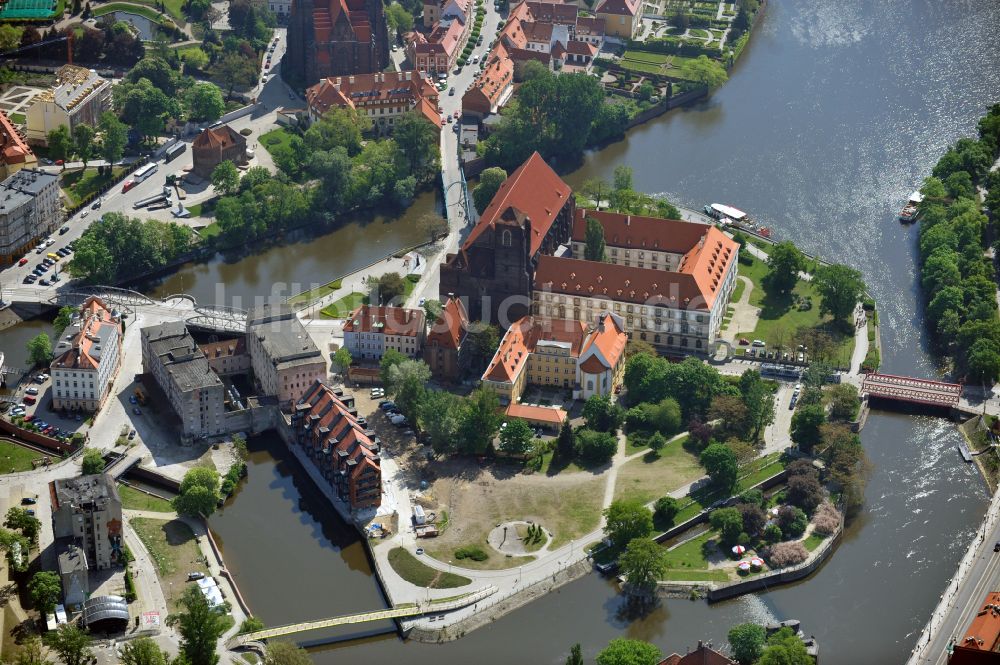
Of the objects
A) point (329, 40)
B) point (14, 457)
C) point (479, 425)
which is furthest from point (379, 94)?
point (14, 457)

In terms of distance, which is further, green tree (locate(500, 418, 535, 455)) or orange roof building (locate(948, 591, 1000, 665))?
green tree (locate(500, 418, 535, 455))

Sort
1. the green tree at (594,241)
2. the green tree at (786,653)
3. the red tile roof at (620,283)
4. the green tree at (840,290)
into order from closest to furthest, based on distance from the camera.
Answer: the green tree at (786,653), the red tile roof at (620,283), the green tree at (840,290), the green tree at (594,241)

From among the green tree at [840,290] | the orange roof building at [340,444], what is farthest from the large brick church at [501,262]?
the green tree at [840,290]

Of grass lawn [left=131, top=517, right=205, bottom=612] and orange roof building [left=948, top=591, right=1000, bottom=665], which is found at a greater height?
orange roof building [left=948, top=591, right=1000, bottom=665]

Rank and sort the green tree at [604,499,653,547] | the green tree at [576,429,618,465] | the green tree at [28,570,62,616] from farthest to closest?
the green tree at [576,429,618,465] < the green tree at [604,499,653,547] < the green tree at [28,570,62,616]

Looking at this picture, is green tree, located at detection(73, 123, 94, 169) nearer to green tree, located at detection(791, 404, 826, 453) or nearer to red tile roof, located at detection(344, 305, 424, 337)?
red tile roof, located at detection(344, 305, 424, 337)

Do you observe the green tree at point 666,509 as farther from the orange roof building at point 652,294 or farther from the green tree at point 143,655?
the green tree at point 143,655

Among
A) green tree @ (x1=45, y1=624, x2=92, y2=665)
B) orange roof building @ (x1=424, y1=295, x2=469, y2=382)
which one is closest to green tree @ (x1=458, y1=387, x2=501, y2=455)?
orange roof building @ (x1=424, y1=295, x2=469, y2=382)
